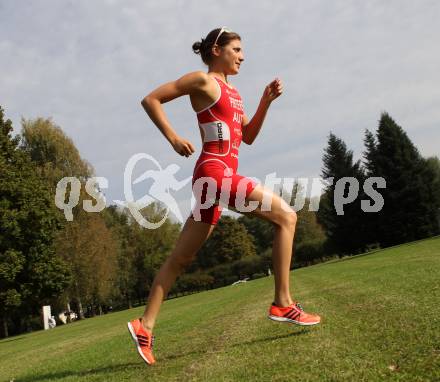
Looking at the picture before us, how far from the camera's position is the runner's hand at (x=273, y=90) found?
5.02 metres

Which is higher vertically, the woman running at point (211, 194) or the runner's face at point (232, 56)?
the runner's face at point (232, 56)

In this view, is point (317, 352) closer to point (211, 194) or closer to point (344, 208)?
point (211, 194)

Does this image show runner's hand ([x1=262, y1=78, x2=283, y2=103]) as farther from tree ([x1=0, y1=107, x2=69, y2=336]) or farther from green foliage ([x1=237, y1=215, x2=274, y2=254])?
green foliage ([x1=237, y1=215, x2=274, y2=254])

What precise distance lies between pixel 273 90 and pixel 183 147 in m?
1.53

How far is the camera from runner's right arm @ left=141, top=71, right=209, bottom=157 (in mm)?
4004

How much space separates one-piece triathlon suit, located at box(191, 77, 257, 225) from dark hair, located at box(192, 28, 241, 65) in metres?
0.37

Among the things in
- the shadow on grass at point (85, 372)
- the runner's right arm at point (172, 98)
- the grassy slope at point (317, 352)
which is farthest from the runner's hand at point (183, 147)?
the shadow on grass at point (85, 372)

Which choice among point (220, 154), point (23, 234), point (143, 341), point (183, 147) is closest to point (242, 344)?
point (143, 341)

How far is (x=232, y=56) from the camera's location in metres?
4.71

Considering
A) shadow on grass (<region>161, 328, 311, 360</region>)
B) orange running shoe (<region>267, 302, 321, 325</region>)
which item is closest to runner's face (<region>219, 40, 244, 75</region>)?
orange running shoe (<region>267, 302, 321, 325</region>)

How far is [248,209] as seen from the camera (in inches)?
167

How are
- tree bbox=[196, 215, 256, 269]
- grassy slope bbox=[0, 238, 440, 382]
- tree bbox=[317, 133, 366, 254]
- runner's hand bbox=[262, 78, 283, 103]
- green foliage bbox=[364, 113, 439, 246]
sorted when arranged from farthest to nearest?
1. tree bbox=[196, 215, 256, 269]
2. tree bbox=[317, 133, 366, 254]
3. green foliage bbox=[364, 113, 439, 246]
4. runner's hand bbox=[262, 78, 283, 103]
5. grassy slope bbox=[0, 238, 440, 382]

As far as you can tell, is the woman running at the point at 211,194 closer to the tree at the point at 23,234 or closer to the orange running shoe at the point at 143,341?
the orange running shoe at the point at 143,341

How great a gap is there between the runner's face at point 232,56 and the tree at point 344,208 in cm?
5671
